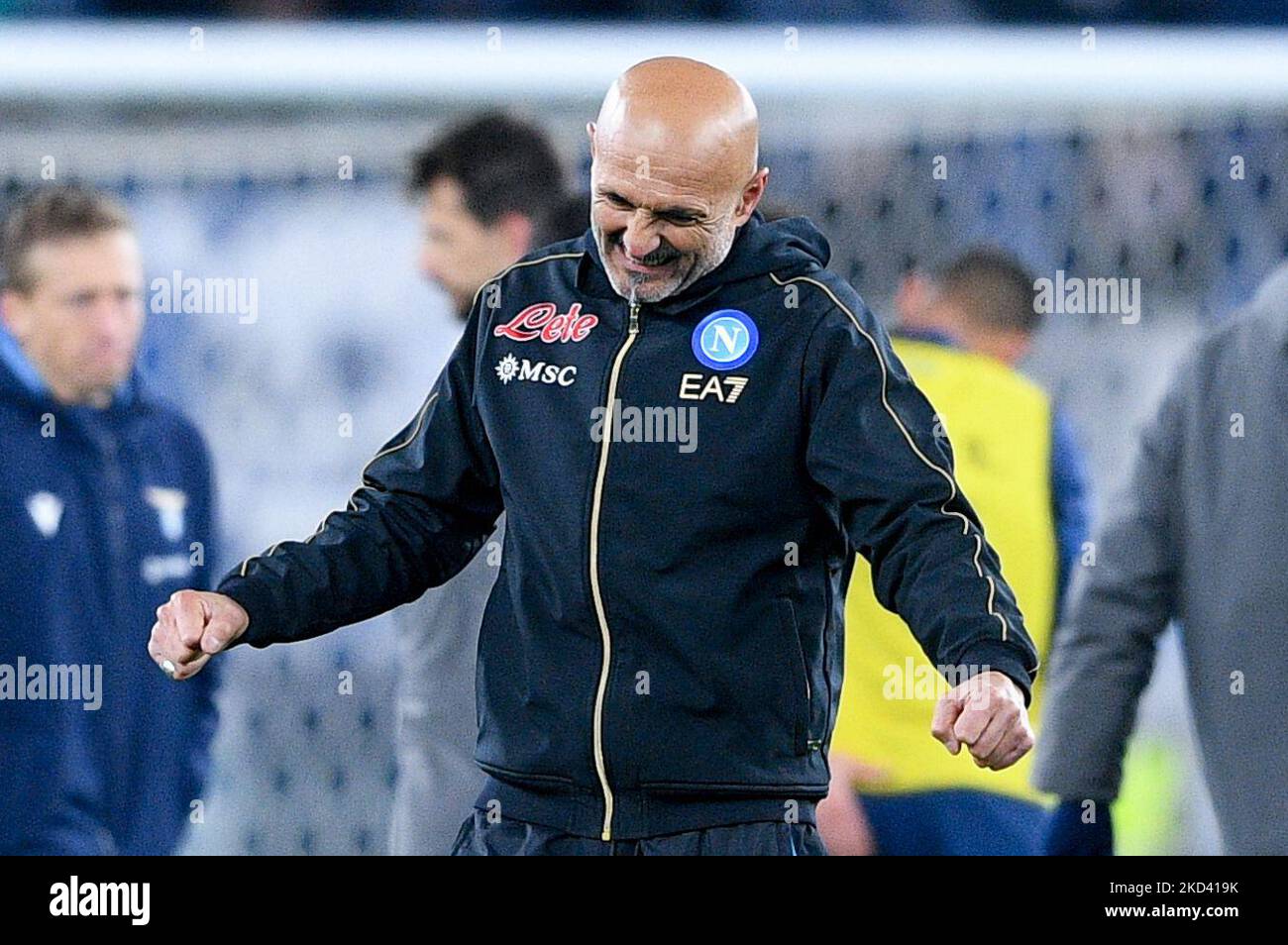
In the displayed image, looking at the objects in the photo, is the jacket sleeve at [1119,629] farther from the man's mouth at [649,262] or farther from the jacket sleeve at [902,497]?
the man's mouth at [649,262]

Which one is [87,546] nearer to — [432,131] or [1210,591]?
[432,131]

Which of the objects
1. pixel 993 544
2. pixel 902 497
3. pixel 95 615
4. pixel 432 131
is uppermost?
pixel 432 131

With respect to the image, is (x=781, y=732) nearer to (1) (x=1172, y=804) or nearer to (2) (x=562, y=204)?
(2) (x=562, y=204)

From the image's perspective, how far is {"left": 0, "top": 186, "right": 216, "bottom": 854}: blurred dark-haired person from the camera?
11.2ft

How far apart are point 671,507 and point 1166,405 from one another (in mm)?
1457

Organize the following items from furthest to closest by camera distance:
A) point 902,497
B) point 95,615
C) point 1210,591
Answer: point 95,615, point 1210,591, point 902,497

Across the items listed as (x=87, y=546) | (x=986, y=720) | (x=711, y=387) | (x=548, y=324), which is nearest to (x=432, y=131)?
(x=87, y=546)

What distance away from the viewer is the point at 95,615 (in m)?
3.43

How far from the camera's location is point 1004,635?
1832 mm

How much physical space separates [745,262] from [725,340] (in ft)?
0.31

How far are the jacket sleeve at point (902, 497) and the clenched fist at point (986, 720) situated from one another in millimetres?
42
